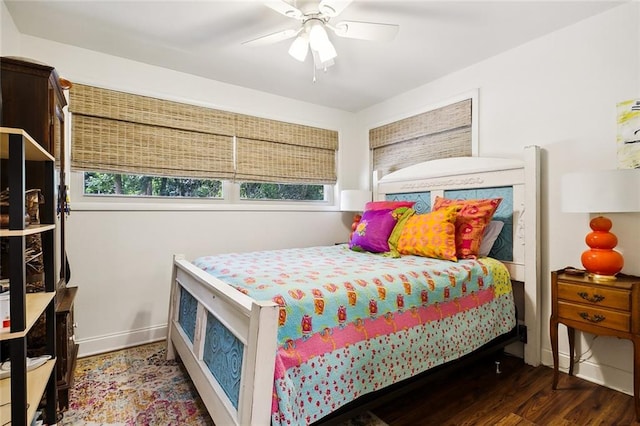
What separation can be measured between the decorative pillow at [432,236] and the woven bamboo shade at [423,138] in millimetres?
854

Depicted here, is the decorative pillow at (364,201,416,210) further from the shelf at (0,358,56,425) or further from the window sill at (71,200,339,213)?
the shelf at (0,358,56,425)

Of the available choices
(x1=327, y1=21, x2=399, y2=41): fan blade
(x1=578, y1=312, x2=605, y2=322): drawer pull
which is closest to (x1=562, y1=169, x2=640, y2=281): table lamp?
(x1=578, y1=312, x2=605, y2=322): drawer pull

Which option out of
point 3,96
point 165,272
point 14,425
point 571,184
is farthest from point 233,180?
point 571,184

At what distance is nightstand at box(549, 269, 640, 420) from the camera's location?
1.71 metres

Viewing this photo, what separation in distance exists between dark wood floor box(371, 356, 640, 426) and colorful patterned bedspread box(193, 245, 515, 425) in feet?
0.92

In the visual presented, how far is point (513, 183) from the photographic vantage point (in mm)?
2441

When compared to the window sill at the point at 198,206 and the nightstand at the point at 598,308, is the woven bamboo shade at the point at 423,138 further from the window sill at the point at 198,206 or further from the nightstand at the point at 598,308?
the nightstand at the point at 598,308

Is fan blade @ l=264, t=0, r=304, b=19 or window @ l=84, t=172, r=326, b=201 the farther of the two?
window @ l=84, t=172, r=326, b=201

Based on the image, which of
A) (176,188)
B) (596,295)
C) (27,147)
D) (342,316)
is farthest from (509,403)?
(176,188)

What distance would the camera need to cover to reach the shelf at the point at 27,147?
1.03 meters

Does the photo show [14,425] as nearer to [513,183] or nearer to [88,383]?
[88,383]

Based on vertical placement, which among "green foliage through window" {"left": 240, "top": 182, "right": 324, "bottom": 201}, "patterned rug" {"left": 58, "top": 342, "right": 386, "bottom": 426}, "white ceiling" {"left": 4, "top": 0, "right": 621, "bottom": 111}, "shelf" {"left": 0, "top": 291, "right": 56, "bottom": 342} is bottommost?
"patterned rug" {"left": 58, "top": 342, "right": 386, "bottom": 426}

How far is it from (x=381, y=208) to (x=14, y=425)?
8.34 ft

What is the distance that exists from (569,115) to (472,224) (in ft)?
3.26
